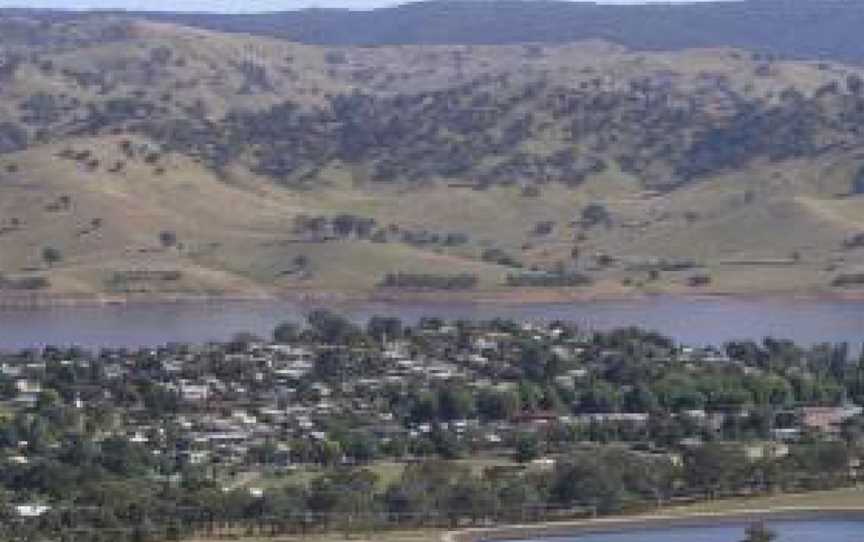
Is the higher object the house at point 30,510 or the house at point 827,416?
the house at point 827,416

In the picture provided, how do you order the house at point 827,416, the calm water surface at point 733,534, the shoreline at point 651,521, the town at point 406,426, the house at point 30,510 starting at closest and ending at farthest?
the calm water surface at point 733,534 → the house at point 30,510 → the shoreline at point 651,521 → the town at point 406,426 → the house at point 827,416

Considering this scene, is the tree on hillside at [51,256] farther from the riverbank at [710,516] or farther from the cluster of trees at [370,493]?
the riverbank at [710,516]

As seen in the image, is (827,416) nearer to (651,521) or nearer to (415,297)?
(651,521)

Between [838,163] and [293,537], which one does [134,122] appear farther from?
[293,537]

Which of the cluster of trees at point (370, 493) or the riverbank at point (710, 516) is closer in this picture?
the cluster of trees at point (370, 493)

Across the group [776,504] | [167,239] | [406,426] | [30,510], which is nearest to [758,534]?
[776,504]

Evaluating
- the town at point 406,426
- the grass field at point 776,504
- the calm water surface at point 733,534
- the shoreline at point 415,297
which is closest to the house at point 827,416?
the town at point 406,426

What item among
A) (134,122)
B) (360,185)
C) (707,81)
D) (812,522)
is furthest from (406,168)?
(812,522)
